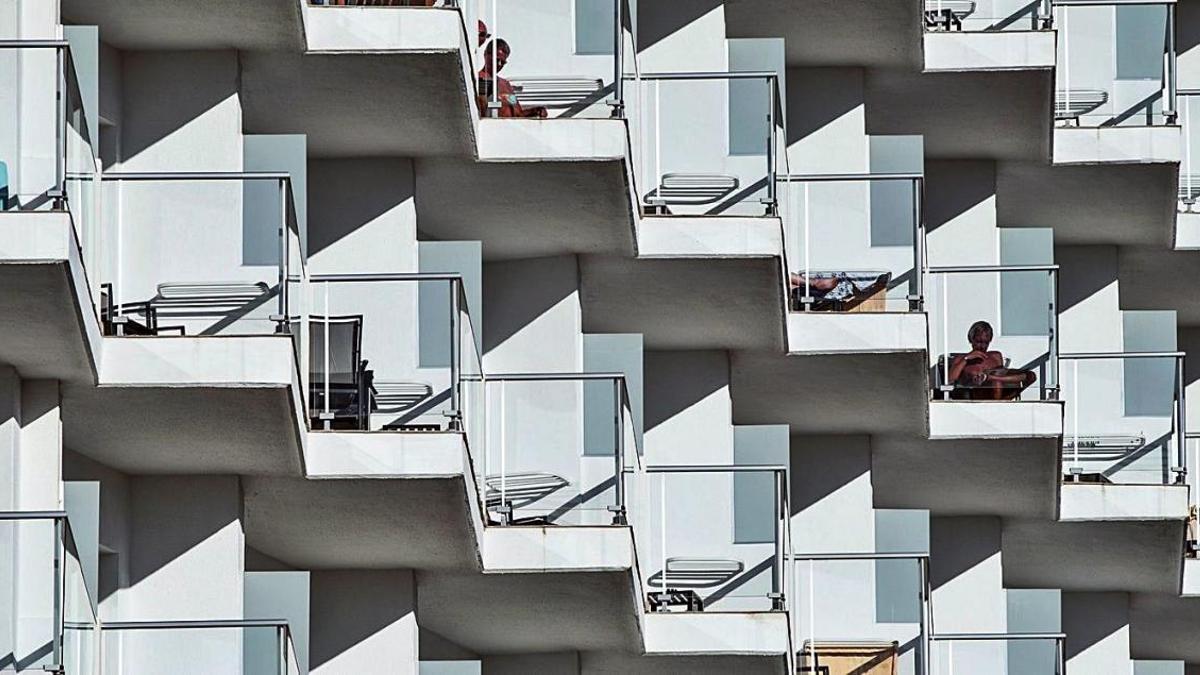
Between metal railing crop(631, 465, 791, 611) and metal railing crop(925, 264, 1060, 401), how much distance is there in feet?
8.49

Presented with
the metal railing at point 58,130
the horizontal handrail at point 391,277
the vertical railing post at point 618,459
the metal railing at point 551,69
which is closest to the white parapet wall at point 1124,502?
the metal railing at point 551,69

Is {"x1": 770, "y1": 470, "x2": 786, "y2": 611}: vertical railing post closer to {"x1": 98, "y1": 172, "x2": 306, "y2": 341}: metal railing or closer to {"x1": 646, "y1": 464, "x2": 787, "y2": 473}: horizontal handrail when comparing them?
{"x1": 646, "y1": 464, "x2": 787, "y2": 473}: horizontal handrail

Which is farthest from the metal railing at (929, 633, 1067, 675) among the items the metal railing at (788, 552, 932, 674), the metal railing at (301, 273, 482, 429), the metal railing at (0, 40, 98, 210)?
the metal railing at (0, 40, 98, 210)

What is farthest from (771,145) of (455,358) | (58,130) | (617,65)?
(58,130)

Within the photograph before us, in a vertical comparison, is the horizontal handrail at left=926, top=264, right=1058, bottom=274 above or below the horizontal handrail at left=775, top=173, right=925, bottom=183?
below

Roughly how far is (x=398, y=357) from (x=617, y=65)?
2.93 meters

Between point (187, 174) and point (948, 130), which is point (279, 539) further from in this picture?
point (948, 130)

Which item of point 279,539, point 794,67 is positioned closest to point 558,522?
point 279,539

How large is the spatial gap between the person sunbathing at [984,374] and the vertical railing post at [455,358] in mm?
5528

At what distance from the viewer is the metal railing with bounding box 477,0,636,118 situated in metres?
22.2

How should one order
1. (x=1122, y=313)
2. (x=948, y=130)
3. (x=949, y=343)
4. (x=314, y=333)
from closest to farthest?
(x=314, y=333) < (x=949, y=343) < (x=948, y=130) < (x=1122, y=313)

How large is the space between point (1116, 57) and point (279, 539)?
28.2 feet

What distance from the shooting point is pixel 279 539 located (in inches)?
822

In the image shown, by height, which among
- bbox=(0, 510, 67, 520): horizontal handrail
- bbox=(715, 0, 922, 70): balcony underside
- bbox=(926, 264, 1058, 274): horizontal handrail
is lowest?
bbox=(0, 510, 67, 520): horizontal handrail
